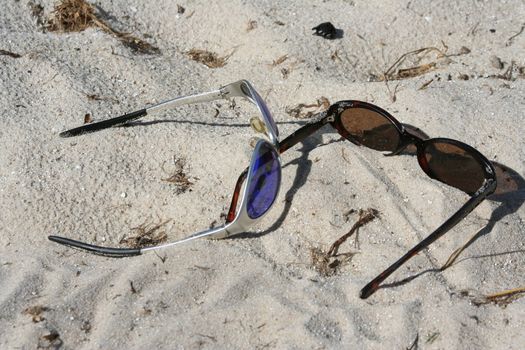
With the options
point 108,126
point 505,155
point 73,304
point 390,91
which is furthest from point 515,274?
point 108,126

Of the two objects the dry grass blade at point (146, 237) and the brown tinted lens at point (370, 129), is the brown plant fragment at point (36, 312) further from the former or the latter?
the brown tinted lens at point (370, 129)

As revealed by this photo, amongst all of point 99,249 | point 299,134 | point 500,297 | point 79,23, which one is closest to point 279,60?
point 299,134

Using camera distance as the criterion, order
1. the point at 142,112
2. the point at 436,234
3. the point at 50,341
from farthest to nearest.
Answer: the point at 142,112 < the point at 436,234 < the point at 50,341

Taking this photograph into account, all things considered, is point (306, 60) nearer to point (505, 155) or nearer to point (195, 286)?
point (505, 155)

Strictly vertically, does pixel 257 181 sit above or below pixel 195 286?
above

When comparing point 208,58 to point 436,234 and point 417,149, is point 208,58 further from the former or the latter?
point 436,234

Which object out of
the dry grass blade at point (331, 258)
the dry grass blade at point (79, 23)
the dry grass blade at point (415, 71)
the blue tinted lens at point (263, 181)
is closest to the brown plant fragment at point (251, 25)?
the dry grass blade at point (79, 23)

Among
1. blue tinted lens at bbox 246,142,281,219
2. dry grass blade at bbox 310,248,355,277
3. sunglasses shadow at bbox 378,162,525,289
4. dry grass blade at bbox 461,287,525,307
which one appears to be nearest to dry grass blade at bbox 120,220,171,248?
blue tinted lens at bbox 246,142,281,219
